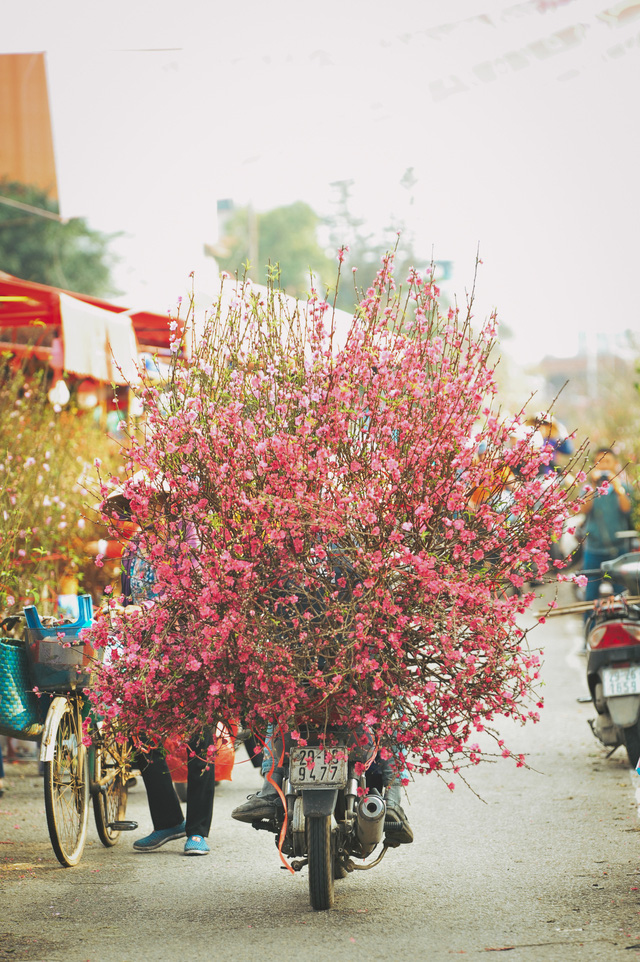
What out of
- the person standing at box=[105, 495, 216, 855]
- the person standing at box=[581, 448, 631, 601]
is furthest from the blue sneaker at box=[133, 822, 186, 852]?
the person standing at box=[581, 448, 631, 601]

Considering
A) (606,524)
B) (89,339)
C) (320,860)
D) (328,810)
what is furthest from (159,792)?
(606,524)

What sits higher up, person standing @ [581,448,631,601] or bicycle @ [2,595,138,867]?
person standing @ [581,448,631,601]

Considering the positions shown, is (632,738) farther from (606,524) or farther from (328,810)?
(606,524)

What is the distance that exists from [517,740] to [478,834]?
3159mm

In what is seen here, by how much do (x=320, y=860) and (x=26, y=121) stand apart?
13.0m

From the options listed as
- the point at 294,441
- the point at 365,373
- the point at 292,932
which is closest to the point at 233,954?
the point at 292,932

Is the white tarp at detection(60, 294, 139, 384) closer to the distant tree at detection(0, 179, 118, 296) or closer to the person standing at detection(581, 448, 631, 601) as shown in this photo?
the person standing at detection(581, 448, 631, 601)

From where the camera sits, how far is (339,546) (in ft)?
16.8

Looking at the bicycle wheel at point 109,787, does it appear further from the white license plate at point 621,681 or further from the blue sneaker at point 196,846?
the white license plate at point 621,681

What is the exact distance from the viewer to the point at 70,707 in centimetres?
669

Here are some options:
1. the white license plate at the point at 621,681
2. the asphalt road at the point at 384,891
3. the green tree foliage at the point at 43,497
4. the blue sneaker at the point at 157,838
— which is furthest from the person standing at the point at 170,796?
the white license plate at the point at 621,681

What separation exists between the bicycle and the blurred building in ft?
34.3

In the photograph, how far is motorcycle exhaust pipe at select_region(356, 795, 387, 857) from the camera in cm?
518

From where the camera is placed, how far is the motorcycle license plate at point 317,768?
5.11 metres
